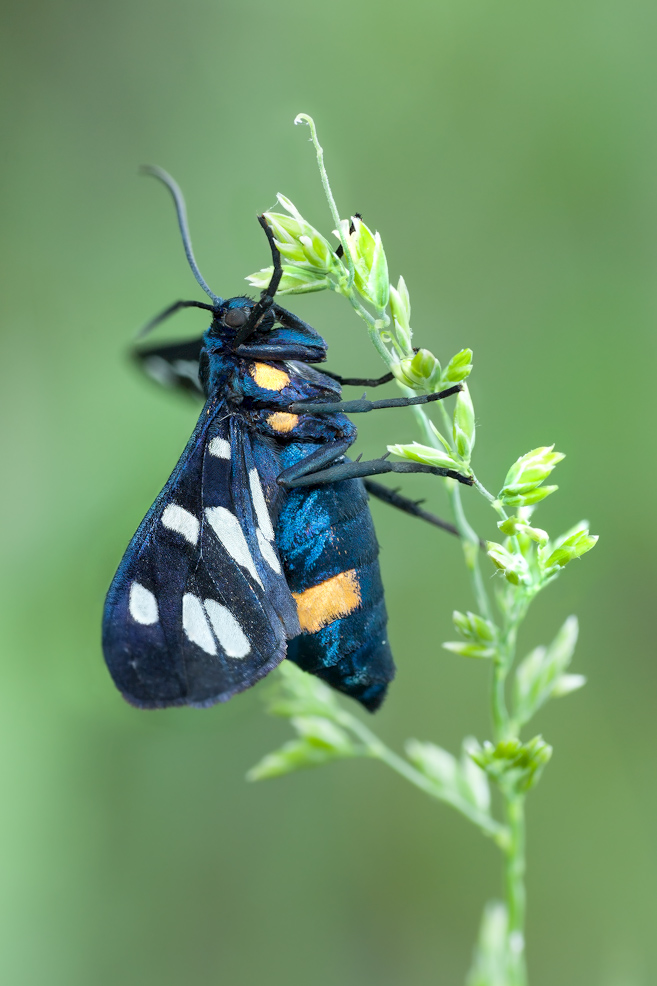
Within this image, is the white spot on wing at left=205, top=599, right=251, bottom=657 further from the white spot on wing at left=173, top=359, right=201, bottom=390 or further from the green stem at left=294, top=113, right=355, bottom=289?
the white spot on wing at left=173, top=359, right=201, bottom=390

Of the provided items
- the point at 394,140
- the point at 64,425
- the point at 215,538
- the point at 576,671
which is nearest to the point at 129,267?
the point at 64,425

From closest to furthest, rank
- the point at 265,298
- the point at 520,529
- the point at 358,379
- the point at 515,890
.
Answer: the point at 520,529
the point at 515,890
the point at 265,298
the point at 358,379

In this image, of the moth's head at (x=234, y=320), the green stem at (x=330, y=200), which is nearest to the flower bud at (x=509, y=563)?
the green stem at (x=330, y=200)

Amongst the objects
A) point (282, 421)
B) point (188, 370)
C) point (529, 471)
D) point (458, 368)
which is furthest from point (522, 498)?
point (188, 370)

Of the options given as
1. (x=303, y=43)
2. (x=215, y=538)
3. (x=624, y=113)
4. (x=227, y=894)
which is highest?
(x=303, y=43)

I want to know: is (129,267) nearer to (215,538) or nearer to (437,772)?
(215,538)

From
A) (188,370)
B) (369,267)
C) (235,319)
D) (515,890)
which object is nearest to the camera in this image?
(515,890)

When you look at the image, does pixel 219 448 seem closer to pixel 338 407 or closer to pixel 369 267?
pixel 338 407

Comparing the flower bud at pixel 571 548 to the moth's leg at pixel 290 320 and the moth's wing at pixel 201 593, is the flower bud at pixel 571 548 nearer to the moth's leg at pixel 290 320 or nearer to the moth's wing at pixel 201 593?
the moth's wing at pixel 201 593
